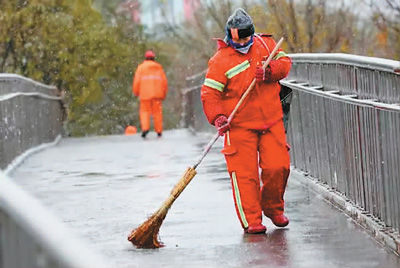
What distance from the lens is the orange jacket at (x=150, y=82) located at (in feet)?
78.4

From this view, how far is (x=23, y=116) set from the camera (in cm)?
1688

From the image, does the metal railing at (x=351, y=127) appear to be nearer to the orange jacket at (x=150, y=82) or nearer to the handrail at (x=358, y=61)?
the handrail at (x=358, y=61)

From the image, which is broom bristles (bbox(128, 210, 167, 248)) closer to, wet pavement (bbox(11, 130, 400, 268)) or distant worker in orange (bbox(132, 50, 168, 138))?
wet pavement (bbox(11, 130, 400, 268))

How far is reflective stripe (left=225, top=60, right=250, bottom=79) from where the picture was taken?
7.93 metres

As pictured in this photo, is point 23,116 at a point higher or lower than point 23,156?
higher

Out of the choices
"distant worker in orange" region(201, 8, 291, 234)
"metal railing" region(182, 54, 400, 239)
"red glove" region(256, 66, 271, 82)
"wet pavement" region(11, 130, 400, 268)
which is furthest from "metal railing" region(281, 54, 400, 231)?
"red glove" region(256, 66, 271, 82)

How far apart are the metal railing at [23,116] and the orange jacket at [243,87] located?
5.57 meters

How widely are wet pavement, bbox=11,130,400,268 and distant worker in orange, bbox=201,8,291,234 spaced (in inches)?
12.0

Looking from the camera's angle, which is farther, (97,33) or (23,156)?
(97,33)

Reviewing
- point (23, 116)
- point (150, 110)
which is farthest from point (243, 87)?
point (150, 110)

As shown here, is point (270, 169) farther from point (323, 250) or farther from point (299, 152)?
point (299, 152)

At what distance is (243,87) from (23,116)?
935 centimetres

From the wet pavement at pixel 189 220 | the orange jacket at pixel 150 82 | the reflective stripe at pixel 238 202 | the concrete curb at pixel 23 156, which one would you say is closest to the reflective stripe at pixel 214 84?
→ the reflective stripe at pixel 238 202

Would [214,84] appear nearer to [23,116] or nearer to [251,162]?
[251,162]
